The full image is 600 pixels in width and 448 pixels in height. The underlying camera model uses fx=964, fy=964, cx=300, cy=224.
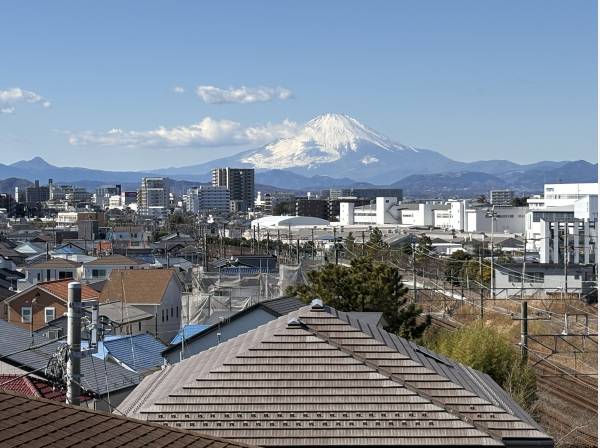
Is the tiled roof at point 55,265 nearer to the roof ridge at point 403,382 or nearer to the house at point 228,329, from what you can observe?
the house at point 228,329

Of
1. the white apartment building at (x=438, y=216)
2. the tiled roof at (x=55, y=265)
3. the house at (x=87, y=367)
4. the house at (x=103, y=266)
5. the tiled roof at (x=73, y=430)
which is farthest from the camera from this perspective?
the white apartment building at (x=438, y=216)

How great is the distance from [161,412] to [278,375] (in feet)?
3.00

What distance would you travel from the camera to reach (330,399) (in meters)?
7.07

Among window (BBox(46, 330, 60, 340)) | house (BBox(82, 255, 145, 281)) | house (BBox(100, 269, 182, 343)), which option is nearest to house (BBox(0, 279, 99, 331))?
house (BBox(100, 269, 182, 343))

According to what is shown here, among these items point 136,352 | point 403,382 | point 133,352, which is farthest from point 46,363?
point 403,382

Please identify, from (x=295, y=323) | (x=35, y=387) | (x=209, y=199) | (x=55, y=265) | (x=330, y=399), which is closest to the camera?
(x=330, y=399)

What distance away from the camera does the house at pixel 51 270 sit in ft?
105

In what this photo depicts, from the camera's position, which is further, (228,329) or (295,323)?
(228,329)

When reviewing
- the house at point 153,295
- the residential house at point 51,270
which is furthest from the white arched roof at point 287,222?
the house at point 153,295

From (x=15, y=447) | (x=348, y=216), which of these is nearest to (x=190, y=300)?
(x=15, y=447)

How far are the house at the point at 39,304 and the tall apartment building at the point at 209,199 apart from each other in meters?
149

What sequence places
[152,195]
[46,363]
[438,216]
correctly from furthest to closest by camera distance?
[152,195]
[438,216]
[46,363]

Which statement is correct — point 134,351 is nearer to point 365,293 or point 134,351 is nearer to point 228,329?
point 228,329

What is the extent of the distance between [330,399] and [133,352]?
6.92m
